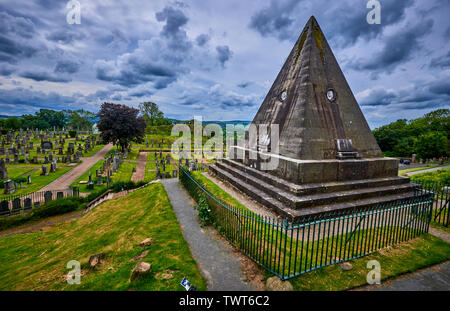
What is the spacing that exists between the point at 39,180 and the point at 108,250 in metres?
16.1

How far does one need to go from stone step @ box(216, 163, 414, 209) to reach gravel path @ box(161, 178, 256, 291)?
3279 mm

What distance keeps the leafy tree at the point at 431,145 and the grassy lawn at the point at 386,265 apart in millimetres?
36800

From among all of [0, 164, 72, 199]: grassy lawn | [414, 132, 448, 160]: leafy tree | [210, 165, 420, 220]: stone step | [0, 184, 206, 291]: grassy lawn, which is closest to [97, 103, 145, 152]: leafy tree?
[0, 164, 72, 199]: grassy lawn

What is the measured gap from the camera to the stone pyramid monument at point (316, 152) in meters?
8.41

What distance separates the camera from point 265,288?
411 centimetres

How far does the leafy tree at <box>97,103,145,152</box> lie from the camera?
99.9 ft

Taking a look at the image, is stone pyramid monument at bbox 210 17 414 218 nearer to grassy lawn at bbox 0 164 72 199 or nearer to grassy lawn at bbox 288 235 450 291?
grassy lawn at bbox 288 235 450 291

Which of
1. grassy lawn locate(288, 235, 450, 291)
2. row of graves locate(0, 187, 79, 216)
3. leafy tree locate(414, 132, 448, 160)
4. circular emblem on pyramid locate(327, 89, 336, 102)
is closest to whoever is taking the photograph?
grassy lawn locate(288, 235, 450, 291)

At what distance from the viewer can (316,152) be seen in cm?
950

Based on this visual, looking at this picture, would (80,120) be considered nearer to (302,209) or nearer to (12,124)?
(12,124)

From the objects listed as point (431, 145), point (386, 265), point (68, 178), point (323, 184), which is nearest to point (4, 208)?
point (68, 178)

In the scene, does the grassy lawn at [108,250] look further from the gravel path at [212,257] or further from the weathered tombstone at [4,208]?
the weathered tombstone at [4,208]
